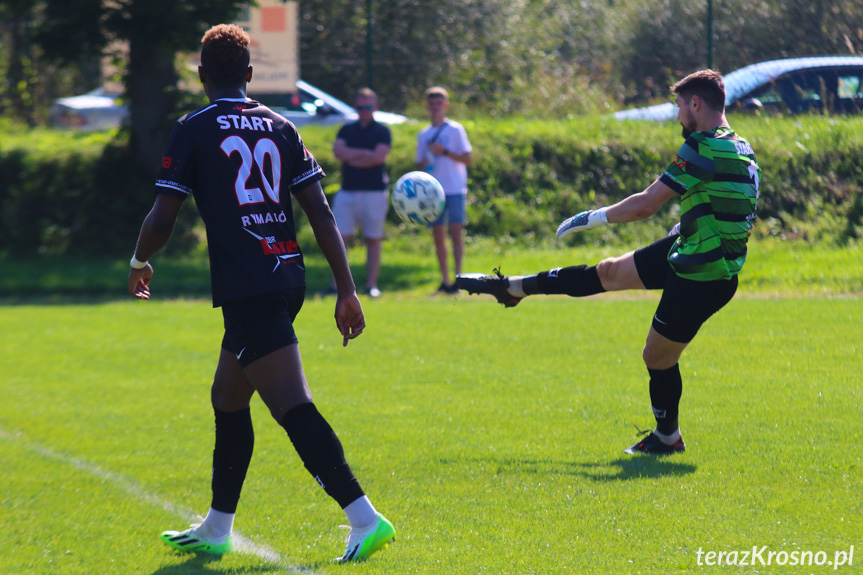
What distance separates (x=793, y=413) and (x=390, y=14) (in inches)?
620

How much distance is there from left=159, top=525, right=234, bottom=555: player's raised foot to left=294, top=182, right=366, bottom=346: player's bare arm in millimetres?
1062

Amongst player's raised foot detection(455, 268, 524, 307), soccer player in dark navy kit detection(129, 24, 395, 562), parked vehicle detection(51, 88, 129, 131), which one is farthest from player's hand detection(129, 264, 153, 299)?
parked vehicle detection(51, 88, 129, 131)

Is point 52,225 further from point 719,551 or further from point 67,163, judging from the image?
point 719,551

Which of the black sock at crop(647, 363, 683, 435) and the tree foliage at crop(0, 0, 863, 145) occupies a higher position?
the tree foliage at crop(0, 0, 863, 145)

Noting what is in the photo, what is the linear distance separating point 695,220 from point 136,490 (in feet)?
10.5

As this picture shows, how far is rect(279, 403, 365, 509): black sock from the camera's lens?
148 inches

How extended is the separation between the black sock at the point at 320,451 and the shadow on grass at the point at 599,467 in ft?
4.53

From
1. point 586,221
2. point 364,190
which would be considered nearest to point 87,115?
point 364,190

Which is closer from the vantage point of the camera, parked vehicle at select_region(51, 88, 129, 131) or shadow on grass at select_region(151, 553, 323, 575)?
shadow on grass at select_region(151, 553, 323, 575)

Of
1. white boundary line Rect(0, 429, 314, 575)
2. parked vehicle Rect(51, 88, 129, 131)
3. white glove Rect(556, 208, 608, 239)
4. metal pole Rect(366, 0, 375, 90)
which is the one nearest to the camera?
white boundary line Rect(0, 429, 314, 575)

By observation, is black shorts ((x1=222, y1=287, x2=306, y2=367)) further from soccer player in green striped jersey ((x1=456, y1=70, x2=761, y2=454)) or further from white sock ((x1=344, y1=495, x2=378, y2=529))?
soccer player in green striped jersey ((x1=456, y1=70, x2=761, y2=454))

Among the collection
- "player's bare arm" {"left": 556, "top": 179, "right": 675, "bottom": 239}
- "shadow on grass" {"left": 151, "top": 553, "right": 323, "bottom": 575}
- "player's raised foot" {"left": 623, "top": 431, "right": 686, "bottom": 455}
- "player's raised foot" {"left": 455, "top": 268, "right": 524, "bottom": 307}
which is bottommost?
"shadow on grass" {"left": 151, "top": 553, "right": 323, "bottom": 575}

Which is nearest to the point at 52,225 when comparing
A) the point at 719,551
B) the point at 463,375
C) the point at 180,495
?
the point at 463,375

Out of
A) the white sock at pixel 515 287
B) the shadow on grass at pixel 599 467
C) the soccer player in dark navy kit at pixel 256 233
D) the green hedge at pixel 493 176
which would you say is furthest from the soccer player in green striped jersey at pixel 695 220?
the green hedge at pixel 493 176
